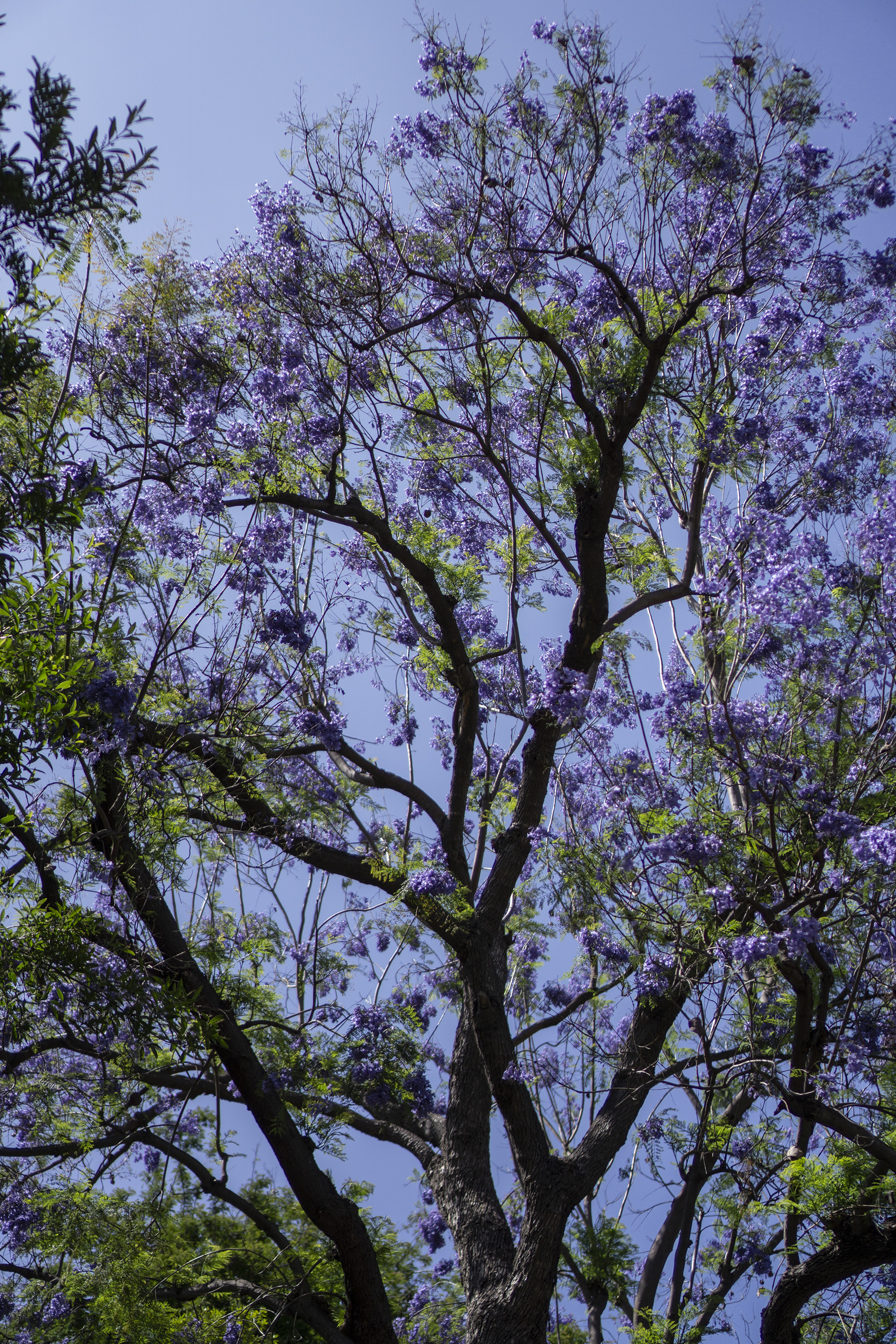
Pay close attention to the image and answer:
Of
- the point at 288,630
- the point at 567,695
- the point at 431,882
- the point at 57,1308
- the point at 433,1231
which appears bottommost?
the point at 57,1308

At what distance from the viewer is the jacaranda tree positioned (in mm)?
4082

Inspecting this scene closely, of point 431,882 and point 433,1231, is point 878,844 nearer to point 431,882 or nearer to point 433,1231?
point 431,882

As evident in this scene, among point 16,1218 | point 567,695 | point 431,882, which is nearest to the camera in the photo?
point 567,695

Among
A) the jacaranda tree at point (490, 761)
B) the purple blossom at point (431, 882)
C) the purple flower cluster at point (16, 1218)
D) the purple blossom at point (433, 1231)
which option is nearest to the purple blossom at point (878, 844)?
the jacaranda tree at point (490, 761)

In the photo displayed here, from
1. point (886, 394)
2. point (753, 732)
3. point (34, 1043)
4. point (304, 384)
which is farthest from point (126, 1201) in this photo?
point (886, 394)

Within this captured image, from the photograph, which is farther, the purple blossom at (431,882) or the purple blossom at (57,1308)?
the purple blossom at (57,1308)

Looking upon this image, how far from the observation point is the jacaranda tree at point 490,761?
408 centimetres

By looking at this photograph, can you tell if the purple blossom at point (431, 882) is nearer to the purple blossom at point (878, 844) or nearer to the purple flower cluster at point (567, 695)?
the purple flower cluster at point (567, 695)

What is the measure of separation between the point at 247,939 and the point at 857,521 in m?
3.70

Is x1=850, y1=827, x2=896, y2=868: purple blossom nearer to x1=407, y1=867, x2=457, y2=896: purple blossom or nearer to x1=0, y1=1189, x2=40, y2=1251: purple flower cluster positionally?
x1=407, y1=867, x2=457, y2=896: purple blossom

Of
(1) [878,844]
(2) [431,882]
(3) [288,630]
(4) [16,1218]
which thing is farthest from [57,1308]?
(1) [878,844]

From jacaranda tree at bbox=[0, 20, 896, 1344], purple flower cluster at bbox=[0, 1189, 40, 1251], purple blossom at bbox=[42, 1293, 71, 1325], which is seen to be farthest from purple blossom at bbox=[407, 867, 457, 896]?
purple flower cluster at bbox=[0, 1189, 40, 1251]

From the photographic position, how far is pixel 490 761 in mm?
6664

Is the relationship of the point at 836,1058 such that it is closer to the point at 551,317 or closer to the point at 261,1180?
the point at 551,317
